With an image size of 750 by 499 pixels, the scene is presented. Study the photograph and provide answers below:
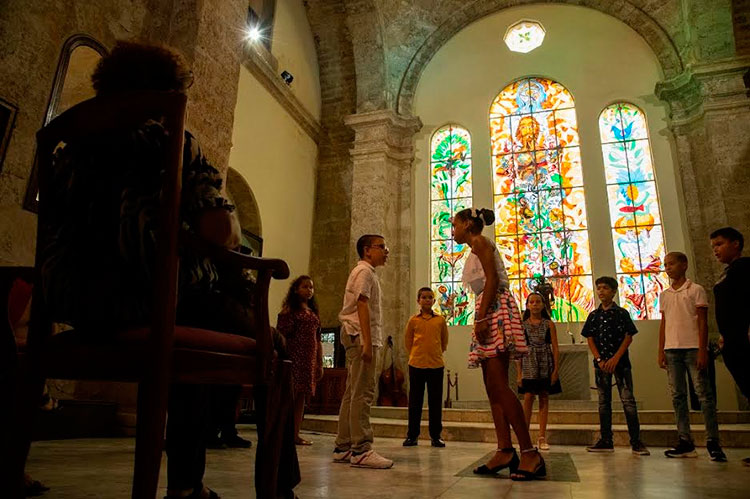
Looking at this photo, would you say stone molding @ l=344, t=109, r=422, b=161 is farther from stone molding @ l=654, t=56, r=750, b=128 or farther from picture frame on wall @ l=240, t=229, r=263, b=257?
stone molding @ l=654, t=56, r=750, b=128

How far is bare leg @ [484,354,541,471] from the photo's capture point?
2.67 m

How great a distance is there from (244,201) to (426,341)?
4.65 meters

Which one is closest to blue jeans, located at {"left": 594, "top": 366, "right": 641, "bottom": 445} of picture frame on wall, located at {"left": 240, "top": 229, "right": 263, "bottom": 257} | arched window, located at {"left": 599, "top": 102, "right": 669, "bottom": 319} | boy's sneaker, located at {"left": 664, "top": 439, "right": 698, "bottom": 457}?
boy's sneaker, located at {"left": 664, "top": 439, "right": 698, "bottom": 457}

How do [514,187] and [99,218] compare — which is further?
[514,187]

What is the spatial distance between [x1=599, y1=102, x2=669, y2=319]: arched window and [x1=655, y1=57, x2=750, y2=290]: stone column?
1.86 ft

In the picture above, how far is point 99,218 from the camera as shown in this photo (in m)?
1.30

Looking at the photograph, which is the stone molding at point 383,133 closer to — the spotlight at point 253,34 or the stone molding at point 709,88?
the spotlight at point 253,34

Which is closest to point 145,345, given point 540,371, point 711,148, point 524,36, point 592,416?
point 540,371

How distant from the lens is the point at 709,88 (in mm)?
8594

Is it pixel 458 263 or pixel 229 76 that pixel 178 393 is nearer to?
pixel 229 76

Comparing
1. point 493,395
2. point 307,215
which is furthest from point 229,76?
point 307,215

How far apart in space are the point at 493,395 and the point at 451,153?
855 centimetres

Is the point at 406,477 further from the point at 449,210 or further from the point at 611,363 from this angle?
the point at 449,210

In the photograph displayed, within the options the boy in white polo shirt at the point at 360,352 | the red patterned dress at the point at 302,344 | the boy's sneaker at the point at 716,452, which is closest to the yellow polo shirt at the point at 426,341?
the red patterned dress at the point at 302,344
